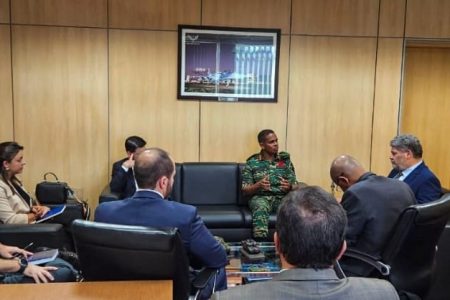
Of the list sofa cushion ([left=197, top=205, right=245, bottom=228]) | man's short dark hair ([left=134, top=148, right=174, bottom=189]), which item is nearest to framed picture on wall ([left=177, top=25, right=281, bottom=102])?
sofa cushion ([left=197, top=205, right=245, bottom=228])

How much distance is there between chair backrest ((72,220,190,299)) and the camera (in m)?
1.81

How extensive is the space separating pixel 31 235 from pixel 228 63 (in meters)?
2.75

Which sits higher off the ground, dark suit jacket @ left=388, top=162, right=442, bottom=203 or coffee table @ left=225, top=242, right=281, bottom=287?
dark suit jacket @ left=388, top=162, right=442, bottom=203

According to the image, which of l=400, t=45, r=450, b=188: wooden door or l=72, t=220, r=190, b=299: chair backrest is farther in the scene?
l=400, t=45, r=450, b=188: wooden door

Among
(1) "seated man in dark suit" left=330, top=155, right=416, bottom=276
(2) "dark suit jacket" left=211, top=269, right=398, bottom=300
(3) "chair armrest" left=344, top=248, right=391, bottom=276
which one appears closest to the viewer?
(2) "dark suit jacket" left=211, top=269, right=398, bottom=300

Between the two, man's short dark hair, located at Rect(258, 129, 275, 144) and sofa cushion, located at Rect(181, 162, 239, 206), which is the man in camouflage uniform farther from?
sofa cushion, located at Rect(181, 162, 239, 206)

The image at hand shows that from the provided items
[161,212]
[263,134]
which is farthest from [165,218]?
[263,134]

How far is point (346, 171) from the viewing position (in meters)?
2.91

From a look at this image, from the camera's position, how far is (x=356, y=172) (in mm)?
2891

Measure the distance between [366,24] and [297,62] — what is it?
2.95ft

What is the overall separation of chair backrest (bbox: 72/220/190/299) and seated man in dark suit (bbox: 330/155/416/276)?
46.1 inches

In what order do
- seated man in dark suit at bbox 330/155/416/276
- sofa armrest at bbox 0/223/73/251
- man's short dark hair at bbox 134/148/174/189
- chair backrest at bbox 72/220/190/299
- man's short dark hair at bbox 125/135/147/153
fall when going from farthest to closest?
man's short dark hair at bbox 125/135/147/153
sofa armrest at bbox 0/223/73/251
seated man in dark suit at bbox 330/155/416/276
man's short dark hair at bbox 134/148/174/189
chair backrest at bbox 72/220/190/299

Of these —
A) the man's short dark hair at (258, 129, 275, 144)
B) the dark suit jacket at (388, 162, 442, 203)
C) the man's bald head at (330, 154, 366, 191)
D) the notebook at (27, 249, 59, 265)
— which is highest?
the man's short dark hair at (258, 129, 275, 144)

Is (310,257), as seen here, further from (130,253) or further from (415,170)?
(415,170)
